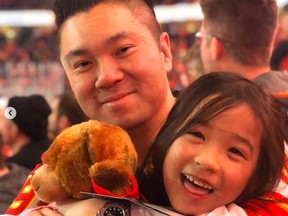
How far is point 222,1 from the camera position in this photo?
2.24m

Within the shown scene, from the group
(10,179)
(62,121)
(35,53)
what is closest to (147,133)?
(10,179)

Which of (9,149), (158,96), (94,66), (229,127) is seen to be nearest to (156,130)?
(158,96)

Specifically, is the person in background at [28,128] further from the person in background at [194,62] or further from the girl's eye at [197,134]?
the girl's eye at [197,134]

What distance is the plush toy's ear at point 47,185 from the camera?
3.70 ft

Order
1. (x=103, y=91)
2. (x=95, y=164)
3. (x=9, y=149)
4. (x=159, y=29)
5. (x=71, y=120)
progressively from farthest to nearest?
(x=9, y=149) < (x=71, y=120) < (x=159, y=29) < (x=103, y=91) < (x=95, y=164)

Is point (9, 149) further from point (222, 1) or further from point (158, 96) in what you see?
point (158, 96)

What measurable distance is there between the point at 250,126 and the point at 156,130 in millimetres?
339

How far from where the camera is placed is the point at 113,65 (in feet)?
4.30

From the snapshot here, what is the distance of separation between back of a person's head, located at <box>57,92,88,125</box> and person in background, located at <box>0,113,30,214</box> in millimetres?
450

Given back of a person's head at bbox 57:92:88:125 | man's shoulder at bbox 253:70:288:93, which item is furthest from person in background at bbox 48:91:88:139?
man's shoulder at bbox 253:70:288:93

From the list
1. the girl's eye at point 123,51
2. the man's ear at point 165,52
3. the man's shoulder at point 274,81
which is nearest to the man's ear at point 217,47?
the man's shoulder at point 274,81

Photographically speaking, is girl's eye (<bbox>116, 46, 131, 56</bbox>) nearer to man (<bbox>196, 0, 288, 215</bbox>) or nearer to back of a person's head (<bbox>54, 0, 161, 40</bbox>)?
back of a person's head (<bbox>54, 0, 161, 40</bbox>)

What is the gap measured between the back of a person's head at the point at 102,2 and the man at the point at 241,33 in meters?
0.80

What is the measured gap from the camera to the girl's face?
1108mm
